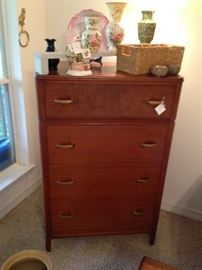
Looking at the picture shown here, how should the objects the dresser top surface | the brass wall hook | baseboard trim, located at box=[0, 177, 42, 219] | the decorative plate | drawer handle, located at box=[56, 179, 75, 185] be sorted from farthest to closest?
baseboard trim, located at box=[0, 177, 42, 219] < the brass wall hook < the decorative plate < drawer handle, located at box=[56, 179, 75, 185] < the dresser top surface

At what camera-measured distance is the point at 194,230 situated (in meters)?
1.81

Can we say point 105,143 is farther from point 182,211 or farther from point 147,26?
point 182,211

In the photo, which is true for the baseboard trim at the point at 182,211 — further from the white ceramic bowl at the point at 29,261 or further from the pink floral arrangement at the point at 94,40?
the pink floral arrangement at the point at 94,40

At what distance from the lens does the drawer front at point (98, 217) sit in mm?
1491

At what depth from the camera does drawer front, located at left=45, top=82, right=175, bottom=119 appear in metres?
1.20

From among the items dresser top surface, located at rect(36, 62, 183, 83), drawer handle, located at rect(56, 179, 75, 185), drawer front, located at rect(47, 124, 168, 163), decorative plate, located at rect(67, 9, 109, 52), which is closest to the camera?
dresser top surface, located at rect(36, 62, 183, 83)

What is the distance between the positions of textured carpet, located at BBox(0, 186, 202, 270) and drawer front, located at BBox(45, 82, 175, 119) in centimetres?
91

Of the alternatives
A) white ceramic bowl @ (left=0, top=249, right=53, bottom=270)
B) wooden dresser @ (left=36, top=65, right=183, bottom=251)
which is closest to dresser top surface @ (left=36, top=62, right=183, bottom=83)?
wooden dresser @ (left=36, top=65, right=183, bottom=251)

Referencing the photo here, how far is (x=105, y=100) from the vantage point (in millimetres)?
1233

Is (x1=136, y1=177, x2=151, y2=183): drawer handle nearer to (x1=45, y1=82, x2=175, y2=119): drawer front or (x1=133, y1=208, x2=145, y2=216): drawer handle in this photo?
(x1=133, y1=208, x2=145, y2=216): drawer handle

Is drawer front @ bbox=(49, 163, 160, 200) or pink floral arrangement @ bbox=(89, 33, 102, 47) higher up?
pink floral arrangement @ bbox=(89, 33, 102, 47)

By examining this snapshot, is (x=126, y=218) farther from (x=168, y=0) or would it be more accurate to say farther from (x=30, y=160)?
(x=168, y=0)

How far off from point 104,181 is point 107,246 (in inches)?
20.4

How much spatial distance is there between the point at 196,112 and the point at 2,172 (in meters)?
1.45
